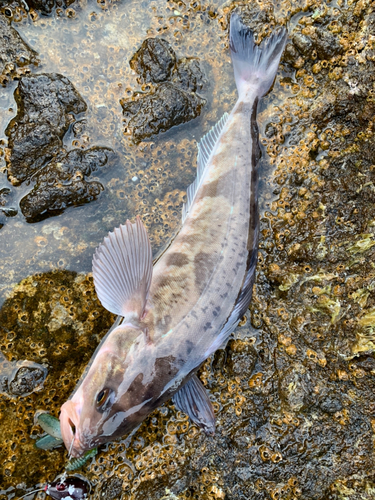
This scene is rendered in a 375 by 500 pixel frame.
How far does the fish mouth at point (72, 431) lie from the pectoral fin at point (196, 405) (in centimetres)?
78

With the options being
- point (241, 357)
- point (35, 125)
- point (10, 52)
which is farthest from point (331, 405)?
point (10, 52)

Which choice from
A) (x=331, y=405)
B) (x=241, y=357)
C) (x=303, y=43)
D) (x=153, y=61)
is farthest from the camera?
(x=303, y=43)

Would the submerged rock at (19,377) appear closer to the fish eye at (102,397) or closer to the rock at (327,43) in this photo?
the fish eye at (102,397)

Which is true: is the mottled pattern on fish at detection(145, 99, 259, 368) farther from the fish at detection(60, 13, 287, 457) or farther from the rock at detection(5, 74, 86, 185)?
the rock at detection(5, 74, 86, 185)

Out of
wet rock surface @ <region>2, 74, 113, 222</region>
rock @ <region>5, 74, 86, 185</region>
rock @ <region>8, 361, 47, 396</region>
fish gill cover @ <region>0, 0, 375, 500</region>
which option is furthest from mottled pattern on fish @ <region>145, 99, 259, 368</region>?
rock @ <region>5, 74, 86, 185</region>

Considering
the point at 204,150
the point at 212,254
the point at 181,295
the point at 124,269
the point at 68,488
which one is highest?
the point at 204,150

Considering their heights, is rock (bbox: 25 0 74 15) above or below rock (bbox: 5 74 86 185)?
above

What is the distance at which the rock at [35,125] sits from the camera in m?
3.14

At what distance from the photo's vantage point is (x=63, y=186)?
3162 millimetres

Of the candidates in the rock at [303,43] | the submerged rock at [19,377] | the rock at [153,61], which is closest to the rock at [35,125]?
the rock at [153,61]

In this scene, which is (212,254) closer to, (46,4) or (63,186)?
(63,186)

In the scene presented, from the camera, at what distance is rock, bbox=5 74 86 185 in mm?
3141

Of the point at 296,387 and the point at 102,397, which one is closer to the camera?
the point at 102,397

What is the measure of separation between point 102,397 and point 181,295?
869 mm
